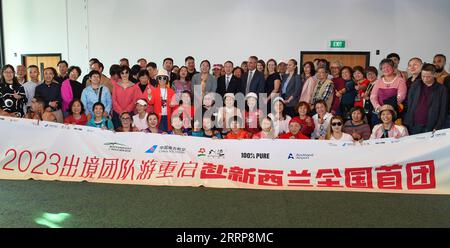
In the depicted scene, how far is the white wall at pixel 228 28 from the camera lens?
8.29 metres

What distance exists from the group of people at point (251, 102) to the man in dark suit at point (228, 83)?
2 cm

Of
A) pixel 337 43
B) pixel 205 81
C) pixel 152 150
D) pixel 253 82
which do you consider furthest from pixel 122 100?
pixel 337 43

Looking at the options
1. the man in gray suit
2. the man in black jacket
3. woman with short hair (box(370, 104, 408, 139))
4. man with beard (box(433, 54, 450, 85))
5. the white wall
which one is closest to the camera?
woman with short hair (box(370, 104, 408, 139))

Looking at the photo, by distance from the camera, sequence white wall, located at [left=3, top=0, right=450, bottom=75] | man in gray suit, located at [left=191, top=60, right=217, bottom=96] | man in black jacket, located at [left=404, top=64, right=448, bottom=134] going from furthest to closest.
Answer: white wall, located at [left=3, top=0, right=450, bottom=75] → man in gray suit, located at [left=191, top=60, right=217, bottom=96] → man in black jacket, located at [left=404, top=64, right=448, bottom=134]

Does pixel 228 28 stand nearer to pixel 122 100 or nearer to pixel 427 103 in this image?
pixel 122 100

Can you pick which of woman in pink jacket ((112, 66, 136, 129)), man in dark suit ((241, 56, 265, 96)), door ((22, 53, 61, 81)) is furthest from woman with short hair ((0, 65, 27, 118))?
door ((22, 53, 61, 81))

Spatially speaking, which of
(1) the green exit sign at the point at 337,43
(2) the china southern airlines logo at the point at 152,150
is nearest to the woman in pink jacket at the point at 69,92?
(2) the china southern airlines logo at the point at 152,150

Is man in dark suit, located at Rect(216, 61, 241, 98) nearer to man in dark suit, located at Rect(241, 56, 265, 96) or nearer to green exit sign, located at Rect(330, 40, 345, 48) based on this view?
man in dark suit, located at Rect(241, 56, 265, 96)

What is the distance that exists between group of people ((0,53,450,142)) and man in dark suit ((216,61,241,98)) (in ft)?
0.05

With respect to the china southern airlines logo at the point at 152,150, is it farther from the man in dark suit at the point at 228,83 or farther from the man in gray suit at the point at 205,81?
the man in dark suit at the point at 228,83

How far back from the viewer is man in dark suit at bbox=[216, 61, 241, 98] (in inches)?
233

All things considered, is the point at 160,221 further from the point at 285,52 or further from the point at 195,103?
the point at 285,52

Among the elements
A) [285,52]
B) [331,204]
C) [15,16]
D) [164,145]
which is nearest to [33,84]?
[164,145]

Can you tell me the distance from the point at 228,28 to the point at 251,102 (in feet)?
13.7
